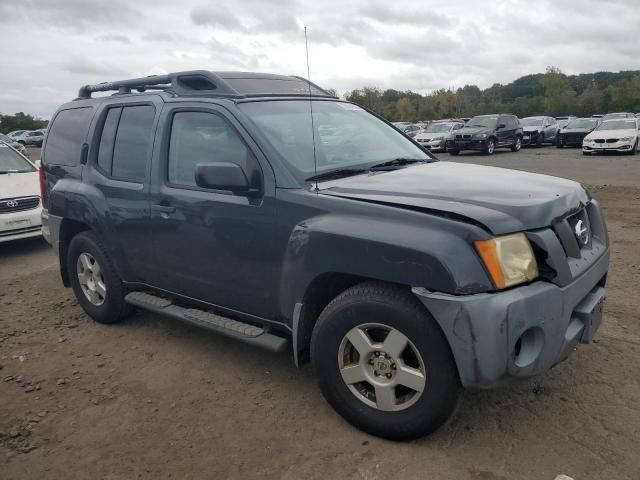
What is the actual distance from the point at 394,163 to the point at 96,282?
2.70 m

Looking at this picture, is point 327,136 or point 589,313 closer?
point 589,313

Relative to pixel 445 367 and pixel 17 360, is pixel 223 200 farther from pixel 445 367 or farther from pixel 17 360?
pixel 17 360

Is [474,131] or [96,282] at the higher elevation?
A: [474,131]

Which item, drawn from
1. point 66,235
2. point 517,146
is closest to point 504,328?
point 66,235

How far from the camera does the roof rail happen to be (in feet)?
11.9

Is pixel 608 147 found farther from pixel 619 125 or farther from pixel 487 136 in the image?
pixel 487 136

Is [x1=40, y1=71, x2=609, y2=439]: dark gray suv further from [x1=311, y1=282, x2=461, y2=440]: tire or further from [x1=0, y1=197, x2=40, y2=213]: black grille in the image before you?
[x1=0, y1=197, x2=40, y2=213]: black grille

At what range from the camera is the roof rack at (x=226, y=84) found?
144 inches

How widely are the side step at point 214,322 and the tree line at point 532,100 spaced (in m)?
43.3

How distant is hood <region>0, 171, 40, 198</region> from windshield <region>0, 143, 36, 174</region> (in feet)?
0.79

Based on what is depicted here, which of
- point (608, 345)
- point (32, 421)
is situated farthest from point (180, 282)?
point (608, 345)

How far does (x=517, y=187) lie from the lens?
3.00 meters

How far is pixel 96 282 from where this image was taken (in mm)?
4566

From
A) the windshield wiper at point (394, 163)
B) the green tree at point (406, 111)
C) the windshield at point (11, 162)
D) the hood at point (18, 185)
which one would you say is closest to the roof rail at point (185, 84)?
the windshield wiper at point (394, 163)
